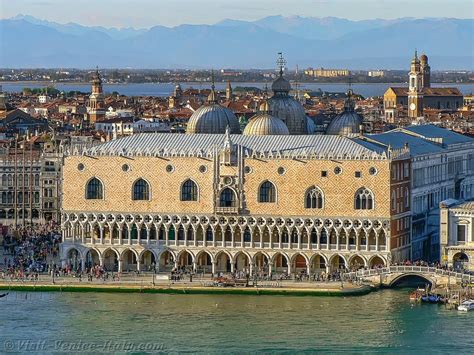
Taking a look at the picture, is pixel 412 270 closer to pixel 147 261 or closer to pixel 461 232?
pixel 461 232

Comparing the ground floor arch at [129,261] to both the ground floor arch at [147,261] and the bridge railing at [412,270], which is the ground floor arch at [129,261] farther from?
the bridge railing at [412,270]

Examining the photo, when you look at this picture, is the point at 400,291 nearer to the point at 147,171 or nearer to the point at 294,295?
the point at 294,295

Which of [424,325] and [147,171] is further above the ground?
[147,171]

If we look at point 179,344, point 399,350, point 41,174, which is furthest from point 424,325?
point 41,174

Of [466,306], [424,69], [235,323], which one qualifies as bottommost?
[235,323]

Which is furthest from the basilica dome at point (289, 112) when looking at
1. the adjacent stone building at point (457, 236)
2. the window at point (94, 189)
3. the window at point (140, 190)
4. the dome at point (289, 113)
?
the adjacent stone building at point (457, 236)

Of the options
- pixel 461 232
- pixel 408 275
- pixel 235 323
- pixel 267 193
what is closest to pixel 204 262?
pixel 267 193
